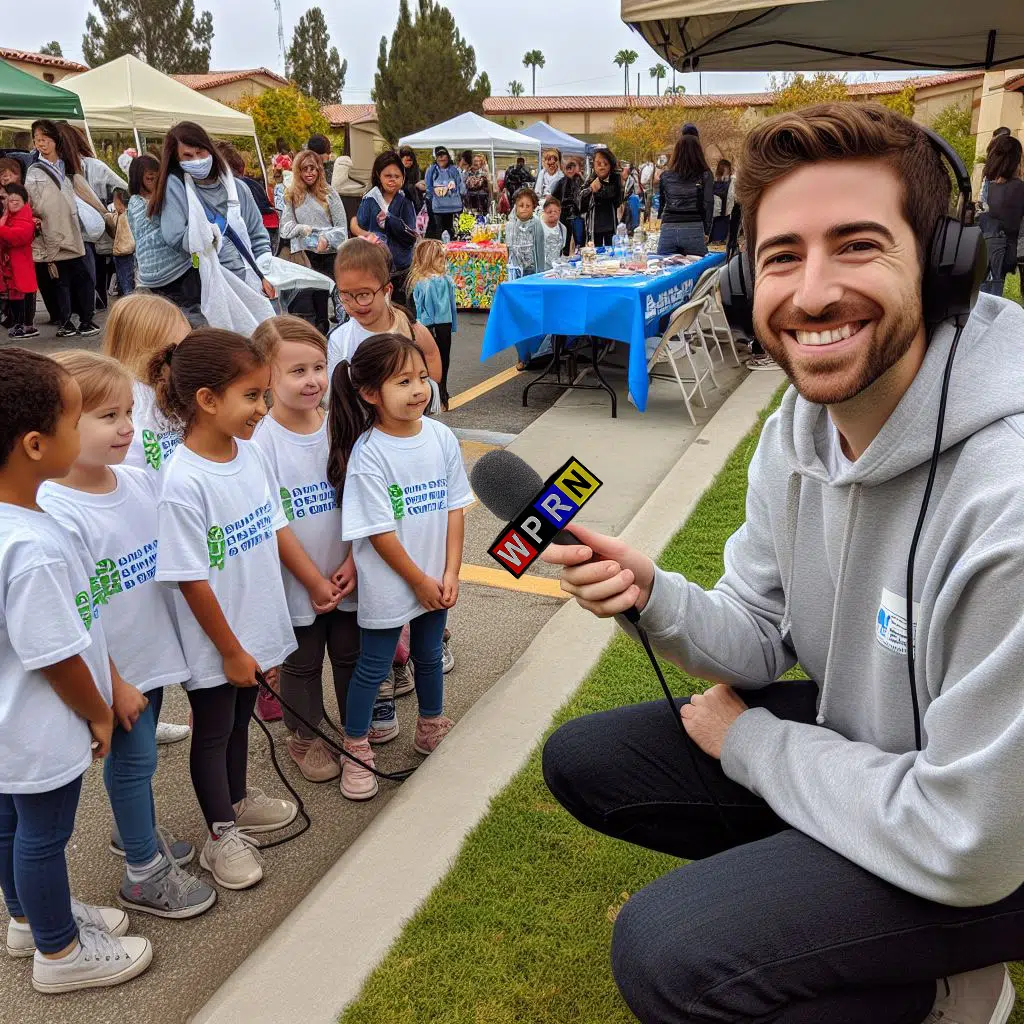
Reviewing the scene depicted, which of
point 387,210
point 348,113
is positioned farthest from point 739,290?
point 348,113

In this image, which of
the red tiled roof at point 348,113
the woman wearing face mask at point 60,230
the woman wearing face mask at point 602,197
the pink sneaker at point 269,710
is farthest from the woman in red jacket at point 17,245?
the red tiled roof at point 348,113

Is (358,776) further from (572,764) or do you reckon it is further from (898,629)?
(898,629)

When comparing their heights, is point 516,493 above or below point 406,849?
above

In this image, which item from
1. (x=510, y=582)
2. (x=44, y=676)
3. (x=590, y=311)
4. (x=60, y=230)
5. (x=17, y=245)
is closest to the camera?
(x=44, y=676)

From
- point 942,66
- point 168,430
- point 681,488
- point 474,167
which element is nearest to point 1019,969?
point 168,430

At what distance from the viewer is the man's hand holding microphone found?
170cm

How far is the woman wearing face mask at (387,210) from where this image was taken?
902 cm

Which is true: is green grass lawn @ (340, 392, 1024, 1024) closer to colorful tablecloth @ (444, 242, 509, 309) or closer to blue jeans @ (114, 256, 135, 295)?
colorful tablecloth @ (444, 242, 509, 309)

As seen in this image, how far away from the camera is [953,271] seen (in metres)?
1.54

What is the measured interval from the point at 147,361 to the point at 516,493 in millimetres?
1717

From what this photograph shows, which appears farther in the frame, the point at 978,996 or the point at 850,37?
the point at 850,37

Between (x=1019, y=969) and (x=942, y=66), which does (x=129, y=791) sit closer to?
(x=1019, y=969)

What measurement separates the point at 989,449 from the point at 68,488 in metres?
2.06

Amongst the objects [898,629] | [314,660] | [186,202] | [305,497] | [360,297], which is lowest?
[314,660]
